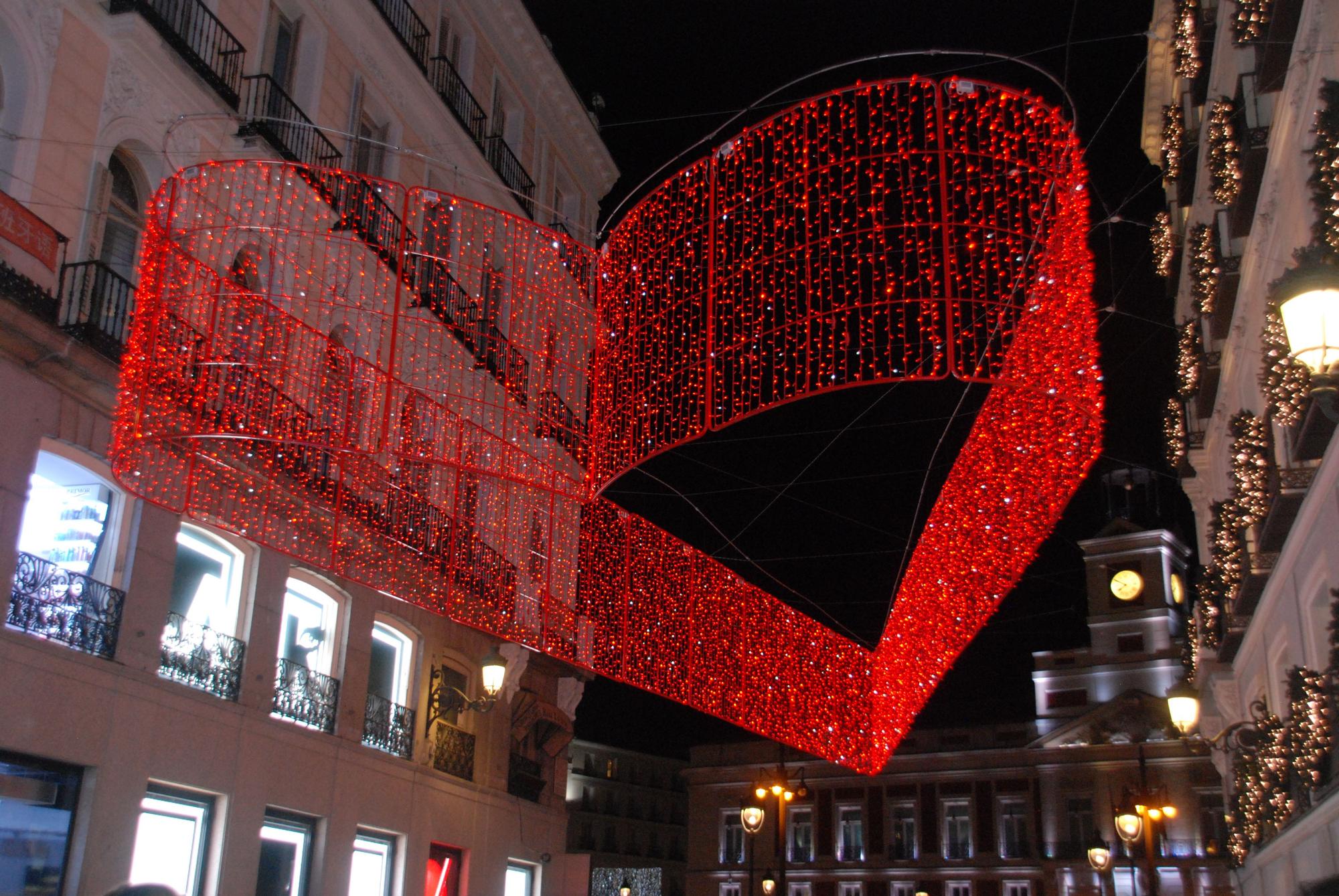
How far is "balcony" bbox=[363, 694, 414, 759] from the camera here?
1706 cm

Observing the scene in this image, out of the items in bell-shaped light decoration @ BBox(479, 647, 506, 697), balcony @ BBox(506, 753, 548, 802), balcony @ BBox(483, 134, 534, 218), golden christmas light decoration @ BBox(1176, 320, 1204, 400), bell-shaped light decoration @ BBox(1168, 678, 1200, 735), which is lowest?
balcony @ BBox(506, 753, 548, 802)

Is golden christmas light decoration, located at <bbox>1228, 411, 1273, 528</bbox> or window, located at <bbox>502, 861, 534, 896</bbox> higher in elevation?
golden christmas light decoration, located at <bbox>1228, 411, 1273, 528</bbox>

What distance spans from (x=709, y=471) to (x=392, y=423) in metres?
14.6

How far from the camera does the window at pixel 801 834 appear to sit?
56.8 meters

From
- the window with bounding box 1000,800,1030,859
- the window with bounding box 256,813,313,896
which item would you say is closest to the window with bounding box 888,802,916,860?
the window with bounding box 1000,800,1030,859

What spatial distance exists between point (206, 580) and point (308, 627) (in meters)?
2.14

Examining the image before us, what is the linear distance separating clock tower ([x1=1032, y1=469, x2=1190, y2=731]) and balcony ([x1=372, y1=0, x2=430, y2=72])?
39.4m

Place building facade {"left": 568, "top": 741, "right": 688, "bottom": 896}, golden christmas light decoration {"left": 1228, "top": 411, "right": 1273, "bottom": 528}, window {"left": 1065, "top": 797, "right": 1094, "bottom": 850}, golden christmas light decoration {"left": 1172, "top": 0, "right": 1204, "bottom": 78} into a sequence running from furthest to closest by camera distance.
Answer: building facade {"left": 568, "top": 741, "right": 688, "bottom": 896}
window {"left": 1065, "top": 797, "right": 1094, "bottom": 850}
golden christmas light decoration {"left": 1172, "top": 0, "right": 1204, "bottom": 78}
golden christmas light decoration {"left": 1228, "top": 411, "right": 1273, "bottom": 528}

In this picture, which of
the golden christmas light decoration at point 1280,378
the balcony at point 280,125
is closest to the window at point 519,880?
the balcony at point 280,125

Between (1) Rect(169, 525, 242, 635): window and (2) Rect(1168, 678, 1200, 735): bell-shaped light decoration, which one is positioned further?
(2) Rect(1168, 678, 1200, 735): bell-shaped light decoration

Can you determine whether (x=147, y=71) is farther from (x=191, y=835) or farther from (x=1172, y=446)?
(x=1172, y=446)

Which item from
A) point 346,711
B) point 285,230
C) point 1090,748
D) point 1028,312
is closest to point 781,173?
point 1028,312

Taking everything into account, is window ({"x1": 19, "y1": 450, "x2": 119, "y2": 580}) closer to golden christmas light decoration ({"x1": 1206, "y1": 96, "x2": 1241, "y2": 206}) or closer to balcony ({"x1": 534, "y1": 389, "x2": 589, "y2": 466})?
balcony ({"x1": 534, "y1": 389, "x2": 589, "y2": 466})

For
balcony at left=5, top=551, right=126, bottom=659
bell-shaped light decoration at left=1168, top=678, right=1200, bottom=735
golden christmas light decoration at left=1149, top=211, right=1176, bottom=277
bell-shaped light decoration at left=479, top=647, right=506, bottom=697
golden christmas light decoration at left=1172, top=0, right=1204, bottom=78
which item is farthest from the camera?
golden christmas light decoration at left=1149, top=211, right=1176, bottom=277
